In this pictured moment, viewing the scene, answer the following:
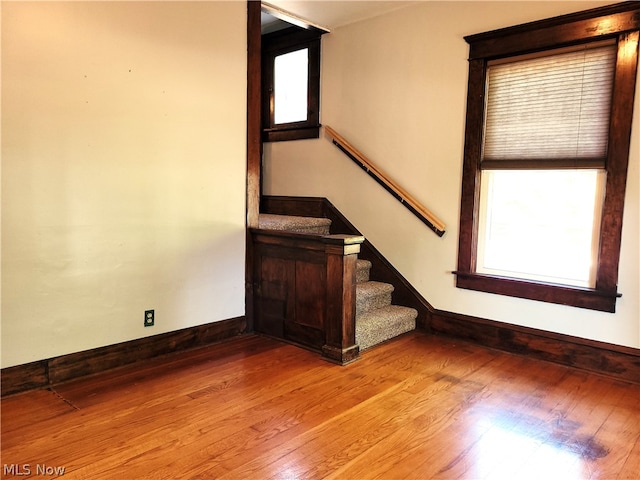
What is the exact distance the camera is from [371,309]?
3.87 meters

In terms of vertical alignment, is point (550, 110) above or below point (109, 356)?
above

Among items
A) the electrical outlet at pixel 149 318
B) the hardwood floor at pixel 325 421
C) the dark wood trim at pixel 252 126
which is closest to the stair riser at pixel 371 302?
the hardwood floor at pixel 325 421

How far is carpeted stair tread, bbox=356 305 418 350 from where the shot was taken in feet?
11.3

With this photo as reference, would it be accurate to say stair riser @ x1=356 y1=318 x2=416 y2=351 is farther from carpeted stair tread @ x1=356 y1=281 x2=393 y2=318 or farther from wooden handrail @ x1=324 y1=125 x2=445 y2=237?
wooden handrail @ x1=324 y1=125 x2=445 y2=237

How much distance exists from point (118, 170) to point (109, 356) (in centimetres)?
118

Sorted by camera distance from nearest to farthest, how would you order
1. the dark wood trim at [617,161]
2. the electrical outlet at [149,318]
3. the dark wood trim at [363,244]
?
the dark wood trim at [617,161] → the electrical outlet at [149,318] → the dark wood trim at [363,244]

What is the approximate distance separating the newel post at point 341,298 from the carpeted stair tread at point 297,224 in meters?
0.87

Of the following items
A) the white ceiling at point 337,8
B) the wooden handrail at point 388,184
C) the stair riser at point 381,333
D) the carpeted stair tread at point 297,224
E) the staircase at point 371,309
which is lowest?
the stair riser at point 381,333

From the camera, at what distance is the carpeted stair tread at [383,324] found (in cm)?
344

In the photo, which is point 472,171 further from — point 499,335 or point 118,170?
point 118,170

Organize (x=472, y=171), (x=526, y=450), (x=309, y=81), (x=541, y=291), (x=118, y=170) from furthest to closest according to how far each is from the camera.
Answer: (x=309, y=81) < (x=472, y=171) < (x=541, y=291) < (x=118, y=170) < (x=526, y=450)

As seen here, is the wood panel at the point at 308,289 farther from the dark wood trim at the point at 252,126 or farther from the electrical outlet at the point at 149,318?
the electrical outlet at the point at 149,318

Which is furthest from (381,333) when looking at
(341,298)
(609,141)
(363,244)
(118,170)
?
(118,170)

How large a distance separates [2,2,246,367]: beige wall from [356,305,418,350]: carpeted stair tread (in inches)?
39.8
